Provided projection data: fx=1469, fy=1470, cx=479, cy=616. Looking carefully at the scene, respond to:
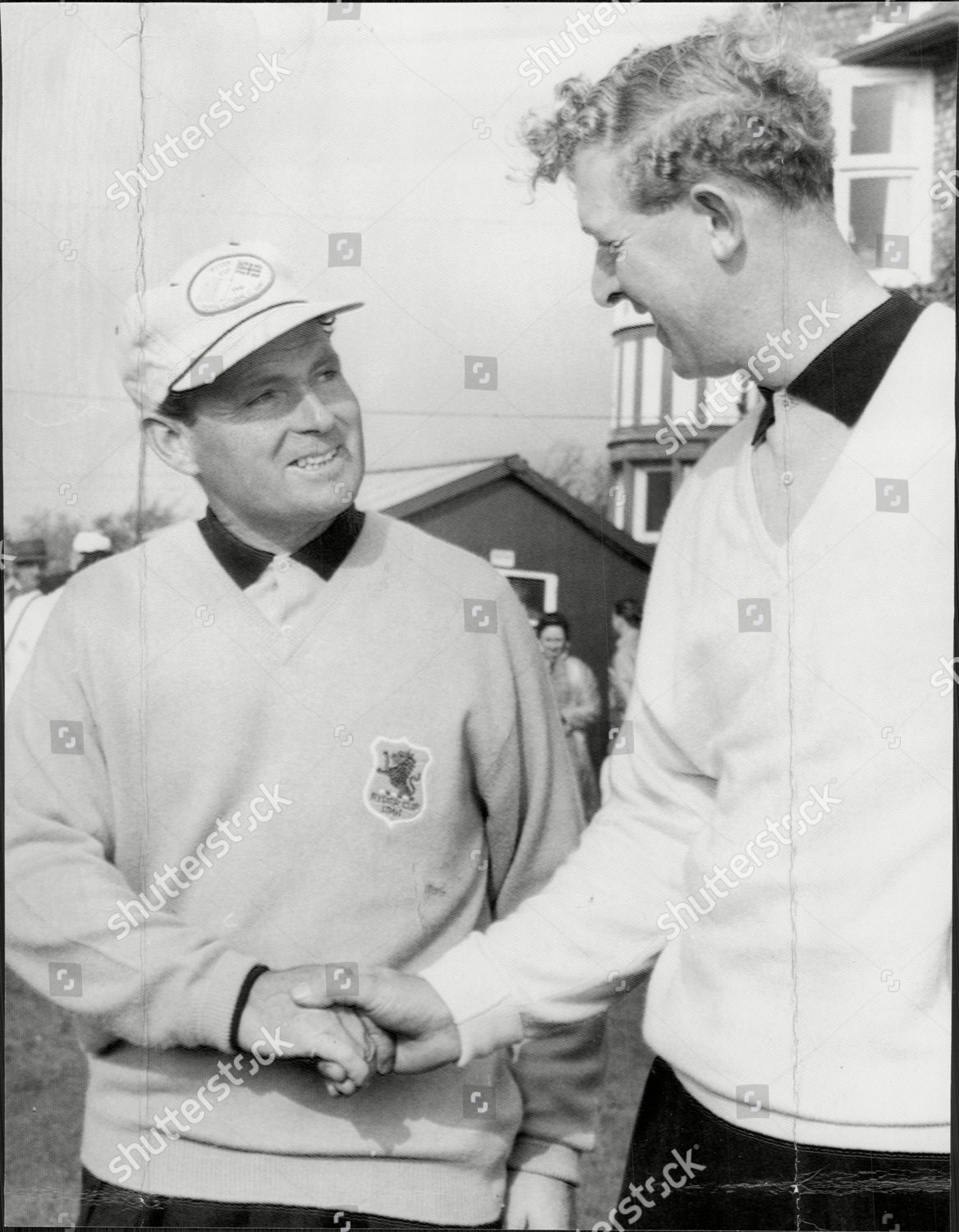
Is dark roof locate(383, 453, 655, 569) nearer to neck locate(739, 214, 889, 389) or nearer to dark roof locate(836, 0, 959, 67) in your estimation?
neck locate(739, 214, 889, 389)

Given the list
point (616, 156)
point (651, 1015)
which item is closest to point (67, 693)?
point (651, 1015)

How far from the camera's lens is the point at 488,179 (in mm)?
3062

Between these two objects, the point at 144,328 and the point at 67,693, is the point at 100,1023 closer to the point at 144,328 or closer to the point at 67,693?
the point at 67,693

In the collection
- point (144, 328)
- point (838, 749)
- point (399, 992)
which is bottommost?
point (399, 992)

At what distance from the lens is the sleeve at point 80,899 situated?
297cm

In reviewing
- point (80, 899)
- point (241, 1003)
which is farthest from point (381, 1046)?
point (80, 899)

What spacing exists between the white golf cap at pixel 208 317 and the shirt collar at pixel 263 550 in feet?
0.98

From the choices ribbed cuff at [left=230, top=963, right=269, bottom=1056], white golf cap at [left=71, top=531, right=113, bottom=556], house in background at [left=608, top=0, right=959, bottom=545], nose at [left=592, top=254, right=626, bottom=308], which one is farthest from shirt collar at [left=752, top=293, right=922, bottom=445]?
ribbed cuff at [left=230, top=963, right=269, bottom=1056]

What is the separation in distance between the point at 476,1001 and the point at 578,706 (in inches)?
25.0

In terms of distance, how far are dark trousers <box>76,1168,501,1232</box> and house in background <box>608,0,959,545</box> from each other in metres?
1.52

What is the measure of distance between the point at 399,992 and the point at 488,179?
1.68 metres

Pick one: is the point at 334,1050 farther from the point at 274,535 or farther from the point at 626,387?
the point at 626,387

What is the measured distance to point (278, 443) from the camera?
9.80 feet

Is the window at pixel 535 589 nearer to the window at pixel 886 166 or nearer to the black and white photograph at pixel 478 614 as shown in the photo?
the black and white photograph at pixel 478 614
